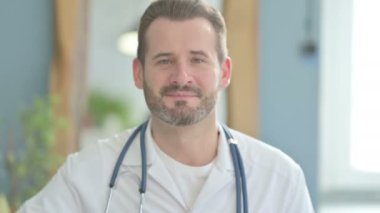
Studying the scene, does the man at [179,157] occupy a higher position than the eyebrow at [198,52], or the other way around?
the eyebrow at [198,52]

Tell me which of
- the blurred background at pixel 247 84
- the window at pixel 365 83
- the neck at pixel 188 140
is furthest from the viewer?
the window at pixel 365 83

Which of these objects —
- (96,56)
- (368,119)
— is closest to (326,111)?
(368,119)

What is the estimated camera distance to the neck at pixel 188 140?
136 cm

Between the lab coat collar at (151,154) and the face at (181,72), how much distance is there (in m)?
0.11

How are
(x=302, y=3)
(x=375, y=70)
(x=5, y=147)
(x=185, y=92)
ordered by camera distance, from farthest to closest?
(x=375, y=70), (x=302, y=3), (x=5, y=147), (x=185, y=92)

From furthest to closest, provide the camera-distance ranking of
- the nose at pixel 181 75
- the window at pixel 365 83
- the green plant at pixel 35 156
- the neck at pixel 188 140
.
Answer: the window at pixel 365 83 < the green plant at pixel 35 156 < the neck at pixel 188 140 < the nose at pixel 181 75

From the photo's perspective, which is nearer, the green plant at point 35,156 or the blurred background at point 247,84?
the green plant at point 35,156

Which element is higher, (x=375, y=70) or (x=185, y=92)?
(x=185, y=92)

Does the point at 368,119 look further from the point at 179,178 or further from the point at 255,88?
the point at 179,178

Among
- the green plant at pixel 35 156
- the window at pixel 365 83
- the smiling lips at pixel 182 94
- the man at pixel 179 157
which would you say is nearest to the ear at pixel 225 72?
the man at pixel 179 157

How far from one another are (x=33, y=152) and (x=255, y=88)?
1.00 m

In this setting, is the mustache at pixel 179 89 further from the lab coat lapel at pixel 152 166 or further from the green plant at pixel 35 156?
the green plant at pixel 35 156

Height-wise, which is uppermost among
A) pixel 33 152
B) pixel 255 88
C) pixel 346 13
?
pixel 346 13

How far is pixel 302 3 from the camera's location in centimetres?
269
